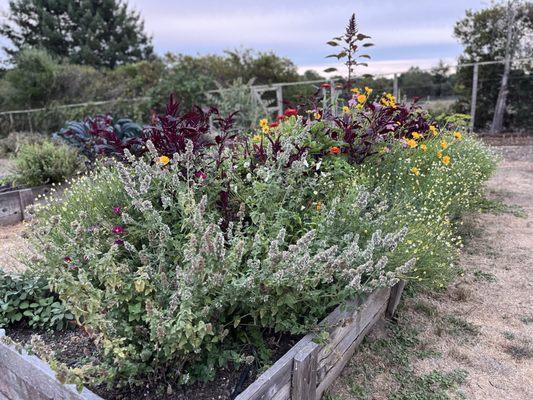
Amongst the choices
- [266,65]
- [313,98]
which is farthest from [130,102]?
[313,98]

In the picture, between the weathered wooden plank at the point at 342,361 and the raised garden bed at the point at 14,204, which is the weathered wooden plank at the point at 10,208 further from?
the weathered wooden plank at the point at 342,361

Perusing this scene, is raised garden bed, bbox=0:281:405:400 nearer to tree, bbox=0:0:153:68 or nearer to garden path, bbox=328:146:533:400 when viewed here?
garden path, bbox=328:146:533:400

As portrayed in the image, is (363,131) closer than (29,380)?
No

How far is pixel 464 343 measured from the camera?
8.07 feet

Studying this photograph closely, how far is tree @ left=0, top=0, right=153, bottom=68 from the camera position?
24.6 metres

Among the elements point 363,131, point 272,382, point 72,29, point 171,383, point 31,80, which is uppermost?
point 72,29

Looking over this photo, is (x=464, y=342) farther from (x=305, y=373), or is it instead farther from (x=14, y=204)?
(x=14, y=204)

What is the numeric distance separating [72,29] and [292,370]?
29135mm

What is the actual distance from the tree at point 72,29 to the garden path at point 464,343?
26.4m

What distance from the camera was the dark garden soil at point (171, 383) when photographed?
5.59 ft

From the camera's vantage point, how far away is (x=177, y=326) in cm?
150

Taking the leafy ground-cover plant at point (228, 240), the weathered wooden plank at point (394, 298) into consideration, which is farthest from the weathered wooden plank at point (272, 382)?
the weathered wooden plank at point (394, 298)

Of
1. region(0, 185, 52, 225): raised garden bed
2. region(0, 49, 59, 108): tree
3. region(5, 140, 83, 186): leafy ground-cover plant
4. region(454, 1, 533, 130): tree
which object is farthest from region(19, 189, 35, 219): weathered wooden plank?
region(454, 1, 533, 130): tree

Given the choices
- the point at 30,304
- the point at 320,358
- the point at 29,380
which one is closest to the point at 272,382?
the point at 320,358
